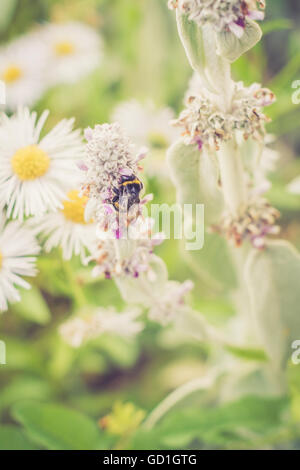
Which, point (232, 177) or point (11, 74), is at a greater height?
point (11, 74)

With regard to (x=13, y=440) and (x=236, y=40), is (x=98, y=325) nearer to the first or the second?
(x=13, y=440)

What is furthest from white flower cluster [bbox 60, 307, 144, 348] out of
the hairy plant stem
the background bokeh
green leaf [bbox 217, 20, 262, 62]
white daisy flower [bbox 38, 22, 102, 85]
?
white daisy flower [bbox 38, 22, 102, 85]

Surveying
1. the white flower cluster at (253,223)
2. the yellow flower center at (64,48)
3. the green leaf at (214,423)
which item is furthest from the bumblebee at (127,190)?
the yellow flower center at (64,48)

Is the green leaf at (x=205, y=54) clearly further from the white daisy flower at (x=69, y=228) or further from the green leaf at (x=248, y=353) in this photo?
the green leaf at (x=248, y=353)

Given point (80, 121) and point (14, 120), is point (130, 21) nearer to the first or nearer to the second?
point (80, 121)

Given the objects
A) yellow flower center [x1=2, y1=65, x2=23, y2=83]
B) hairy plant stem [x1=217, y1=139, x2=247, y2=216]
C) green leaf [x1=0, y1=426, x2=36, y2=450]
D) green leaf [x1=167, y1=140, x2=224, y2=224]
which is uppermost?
yellow flower center [x1=2, y1=65, x2=23, y2=83]

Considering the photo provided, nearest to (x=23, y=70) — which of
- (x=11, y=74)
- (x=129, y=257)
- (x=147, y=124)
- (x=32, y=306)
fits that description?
(x=11, y=74)

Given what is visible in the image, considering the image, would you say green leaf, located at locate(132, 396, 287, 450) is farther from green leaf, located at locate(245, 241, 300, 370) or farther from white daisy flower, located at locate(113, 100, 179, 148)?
white daisy flower, located at locate(113, 100, 179, 148)
